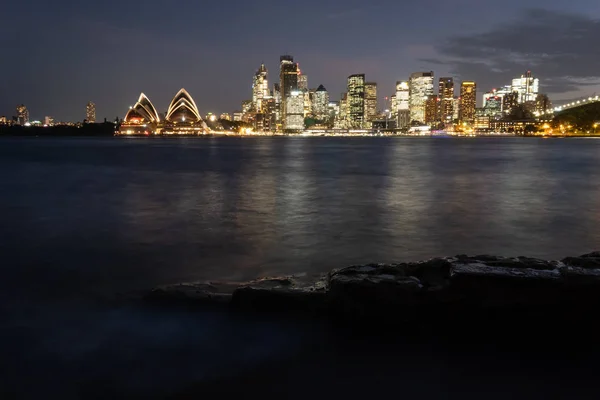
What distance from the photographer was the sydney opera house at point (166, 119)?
125 metres

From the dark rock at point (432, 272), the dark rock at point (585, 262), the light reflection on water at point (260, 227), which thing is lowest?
the light reflection on water at point (260, 227)

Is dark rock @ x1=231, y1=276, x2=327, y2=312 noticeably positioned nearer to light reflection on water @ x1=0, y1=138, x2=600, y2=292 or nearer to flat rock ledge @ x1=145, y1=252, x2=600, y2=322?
flat rock ledge @ x1=145, y1=252, x2=600, y2=322

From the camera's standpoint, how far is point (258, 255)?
8.52 meters

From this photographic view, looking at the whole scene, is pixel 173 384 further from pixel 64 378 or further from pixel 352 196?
pixel 352 196

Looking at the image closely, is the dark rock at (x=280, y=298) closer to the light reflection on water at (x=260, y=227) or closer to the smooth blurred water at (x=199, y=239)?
the smooth blurred water at (x=199, y=239)

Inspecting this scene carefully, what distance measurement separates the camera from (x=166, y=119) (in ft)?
445

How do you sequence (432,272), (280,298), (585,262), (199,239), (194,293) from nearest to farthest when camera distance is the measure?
(432,272) → (585,262) → (280,298) → (194,293) → (199,239)

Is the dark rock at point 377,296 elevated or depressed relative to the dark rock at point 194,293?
elevated

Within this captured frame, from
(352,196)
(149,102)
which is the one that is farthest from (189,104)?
(352,196)

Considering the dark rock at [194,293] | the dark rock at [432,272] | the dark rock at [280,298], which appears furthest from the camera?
Result: the dark rock at [194,293]

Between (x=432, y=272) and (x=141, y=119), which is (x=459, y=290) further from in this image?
(x=141, y=119)

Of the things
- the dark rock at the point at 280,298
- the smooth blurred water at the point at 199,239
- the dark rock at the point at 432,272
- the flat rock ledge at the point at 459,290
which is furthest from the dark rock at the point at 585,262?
the smooth blurred water at the point at 199,239

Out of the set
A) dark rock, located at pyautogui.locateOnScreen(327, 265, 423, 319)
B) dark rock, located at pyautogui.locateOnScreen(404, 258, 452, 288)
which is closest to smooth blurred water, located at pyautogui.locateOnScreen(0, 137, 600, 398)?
dark rock, located at pyautogui.locateOnScreen(327, 265, 423, 319)

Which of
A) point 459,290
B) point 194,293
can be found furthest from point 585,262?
point 194,293
